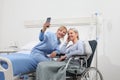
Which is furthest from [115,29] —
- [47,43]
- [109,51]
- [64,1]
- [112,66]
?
[47,43]

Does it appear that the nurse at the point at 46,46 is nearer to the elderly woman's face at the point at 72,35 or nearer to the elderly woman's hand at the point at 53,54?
the elderly woman's hand at the point at 53,54

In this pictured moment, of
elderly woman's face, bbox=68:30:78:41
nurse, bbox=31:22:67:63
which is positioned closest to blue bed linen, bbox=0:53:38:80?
nurse, bbox=31:22:67:63

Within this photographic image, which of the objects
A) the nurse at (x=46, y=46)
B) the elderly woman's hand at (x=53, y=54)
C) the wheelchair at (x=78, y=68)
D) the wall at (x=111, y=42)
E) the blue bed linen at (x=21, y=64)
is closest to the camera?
the blue bed linen at (x=21, y=64)

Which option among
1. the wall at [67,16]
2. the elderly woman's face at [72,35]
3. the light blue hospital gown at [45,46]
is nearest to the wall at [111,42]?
the wall at [67,16]

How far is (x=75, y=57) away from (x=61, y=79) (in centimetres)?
41

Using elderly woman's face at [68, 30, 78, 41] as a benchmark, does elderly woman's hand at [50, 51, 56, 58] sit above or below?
below

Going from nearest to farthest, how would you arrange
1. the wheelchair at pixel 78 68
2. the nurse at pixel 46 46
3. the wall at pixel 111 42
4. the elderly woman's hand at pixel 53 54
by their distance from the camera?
1. the wheelchair at pixel 78 68
2. the nurse at pixel 46 46
3. the elderly woman's hand at pixel 53 54
4. the wall at pixel 111 42

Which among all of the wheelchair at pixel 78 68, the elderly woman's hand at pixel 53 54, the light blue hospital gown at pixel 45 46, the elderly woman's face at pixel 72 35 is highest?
the elderly woman's face at pixel 72 35

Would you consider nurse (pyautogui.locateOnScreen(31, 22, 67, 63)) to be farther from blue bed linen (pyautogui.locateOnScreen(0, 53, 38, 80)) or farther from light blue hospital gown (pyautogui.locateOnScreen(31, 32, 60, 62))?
blue bed linen (pyautogui.locateOnScreen(0, 53, 38, 80))

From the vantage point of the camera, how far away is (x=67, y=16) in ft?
Result: 13.4

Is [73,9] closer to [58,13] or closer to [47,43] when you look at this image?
[58,13]

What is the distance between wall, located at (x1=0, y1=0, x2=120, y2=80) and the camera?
3756 mm

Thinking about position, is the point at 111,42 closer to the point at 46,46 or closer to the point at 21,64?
the point at 46,46

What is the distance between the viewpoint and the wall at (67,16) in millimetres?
3756
